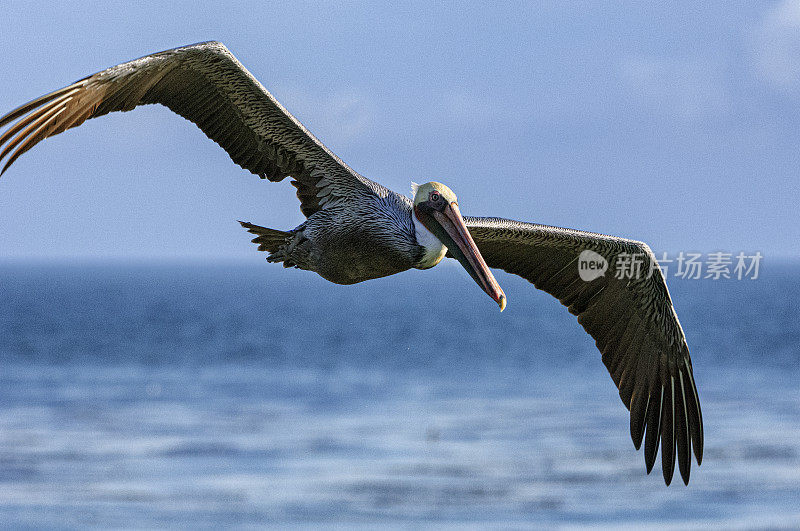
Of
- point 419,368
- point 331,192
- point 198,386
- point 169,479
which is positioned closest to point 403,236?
point 331,192

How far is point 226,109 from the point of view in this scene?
811 centimetres

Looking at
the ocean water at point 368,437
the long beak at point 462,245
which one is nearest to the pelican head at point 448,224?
the long beak at point 462,245

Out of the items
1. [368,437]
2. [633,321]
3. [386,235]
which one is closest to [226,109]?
[386,235]

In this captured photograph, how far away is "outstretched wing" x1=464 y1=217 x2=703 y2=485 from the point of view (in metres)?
8.99

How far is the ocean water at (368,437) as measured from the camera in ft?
89.3

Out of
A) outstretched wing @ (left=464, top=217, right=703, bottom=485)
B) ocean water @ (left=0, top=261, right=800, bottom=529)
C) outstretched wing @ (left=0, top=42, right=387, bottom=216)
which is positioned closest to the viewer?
outstretched wing @ (left=0, top=42, right=387, bottom=216)

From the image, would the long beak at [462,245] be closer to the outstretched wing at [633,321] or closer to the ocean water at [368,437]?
the outstretched wing at [633,321]

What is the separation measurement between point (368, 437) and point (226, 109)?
90.2 ft

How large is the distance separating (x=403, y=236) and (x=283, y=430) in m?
29.4

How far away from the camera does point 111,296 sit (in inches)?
5103

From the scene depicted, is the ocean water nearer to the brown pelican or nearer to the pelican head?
the brown pelican

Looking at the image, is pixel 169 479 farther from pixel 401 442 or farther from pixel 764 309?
pixel 764 309

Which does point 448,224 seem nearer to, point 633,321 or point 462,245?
point 462,245

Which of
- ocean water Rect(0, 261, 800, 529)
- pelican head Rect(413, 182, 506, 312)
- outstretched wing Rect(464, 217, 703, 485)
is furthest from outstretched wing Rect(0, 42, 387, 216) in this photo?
ocean water Rect(0, 261, 800, 529)
